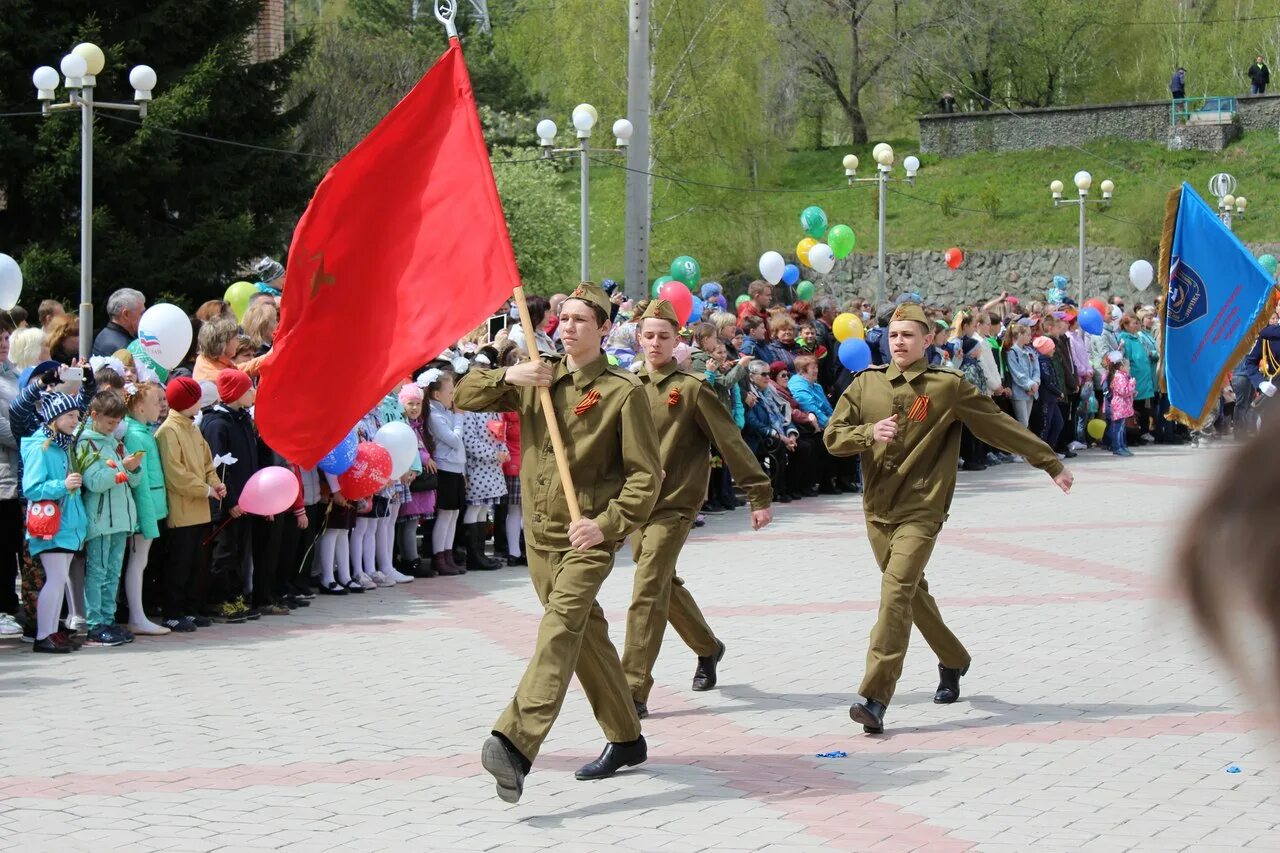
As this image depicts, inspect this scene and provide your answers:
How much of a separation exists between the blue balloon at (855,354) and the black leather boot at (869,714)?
10984 millimetres

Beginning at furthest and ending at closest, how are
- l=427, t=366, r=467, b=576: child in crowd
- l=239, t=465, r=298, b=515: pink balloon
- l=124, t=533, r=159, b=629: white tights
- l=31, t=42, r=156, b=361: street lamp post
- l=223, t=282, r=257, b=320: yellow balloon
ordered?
l=31, t=42, r=156, b=361: street lamp post → l=223, t=282, r=257, b=320: yellow balloon → l=427, t=366, r=467, b=576: child in crowd → l=239, t=465, r=298, b=515: pink balloon → l=124, t=533, r=159, b=629: white tights

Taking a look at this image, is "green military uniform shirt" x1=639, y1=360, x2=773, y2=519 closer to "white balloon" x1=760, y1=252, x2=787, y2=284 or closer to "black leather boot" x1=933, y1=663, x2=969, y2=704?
"black leather boot" x1=933, y1=663, x2=969, y2=704

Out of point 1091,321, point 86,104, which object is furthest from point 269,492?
point 1091,321

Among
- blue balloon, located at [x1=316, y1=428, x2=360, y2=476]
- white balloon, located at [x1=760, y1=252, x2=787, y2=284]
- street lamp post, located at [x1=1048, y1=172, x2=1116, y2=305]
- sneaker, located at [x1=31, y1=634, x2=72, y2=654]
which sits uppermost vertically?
street lamp post, located at [x1=1048, y1=172, x2=1116, y2=305]

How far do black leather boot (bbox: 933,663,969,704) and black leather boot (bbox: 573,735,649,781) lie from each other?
2105 mm

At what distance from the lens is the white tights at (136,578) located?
400 inches

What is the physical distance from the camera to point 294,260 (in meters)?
6.89

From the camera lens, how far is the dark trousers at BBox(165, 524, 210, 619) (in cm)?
1038

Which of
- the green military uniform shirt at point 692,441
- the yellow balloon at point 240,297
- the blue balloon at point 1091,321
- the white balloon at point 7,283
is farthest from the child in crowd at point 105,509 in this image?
the blue balloon at point 1091,321

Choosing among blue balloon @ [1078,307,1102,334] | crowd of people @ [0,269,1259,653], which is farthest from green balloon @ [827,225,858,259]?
crowd of people @ [0,269,1259,653]

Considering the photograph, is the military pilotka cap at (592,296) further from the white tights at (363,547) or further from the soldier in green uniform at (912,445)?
the white tights at (363,547)

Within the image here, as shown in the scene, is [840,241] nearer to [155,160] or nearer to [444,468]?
[155,160]

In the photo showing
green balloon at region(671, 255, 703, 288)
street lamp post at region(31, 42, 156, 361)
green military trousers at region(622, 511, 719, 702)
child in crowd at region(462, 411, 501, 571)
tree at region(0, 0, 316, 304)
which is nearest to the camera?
green military trousers at region(622, 511, 719, 702)

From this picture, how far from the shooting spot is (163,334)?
38.2 feet
